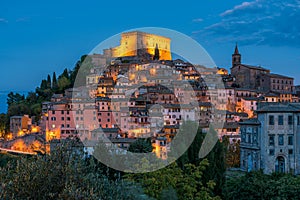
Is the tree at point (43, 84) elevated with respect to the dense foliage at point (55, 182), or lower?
elevated

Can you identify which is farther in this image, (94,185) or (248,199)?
(248,199)

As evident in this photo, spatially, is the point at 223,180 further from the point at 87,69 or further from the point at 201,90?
the point at 87,69

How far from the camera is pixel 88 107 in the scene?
52719 mm

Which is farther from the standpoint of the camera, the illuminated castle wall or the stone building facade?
the illuminated castle wall

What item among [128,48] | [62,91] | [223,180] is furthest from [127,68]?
[223,180]

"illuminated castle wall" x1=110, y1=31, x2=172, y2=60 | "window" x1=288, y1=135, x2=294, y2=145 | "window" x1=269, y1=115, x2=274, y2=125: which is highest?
"illuminated castle wall" x1=110, y1=31, x2=172, y2=60

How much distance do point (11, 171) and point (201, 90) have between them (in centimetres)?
5391

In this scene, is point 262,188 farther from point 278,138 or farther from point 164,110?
point 164,110

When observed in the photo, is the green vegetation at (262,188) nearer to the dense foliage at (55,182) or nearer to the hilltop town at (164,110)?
the dense foliage at (55,182)

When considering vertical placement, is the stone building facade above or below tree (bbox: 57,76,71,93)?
below

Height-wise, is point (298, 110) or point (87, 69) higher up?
point (87, 69)

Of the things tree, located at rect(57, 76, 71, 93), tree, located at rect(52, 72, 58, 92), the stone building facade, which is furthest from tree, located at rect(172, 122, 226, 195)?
tree, located at rect(52, 72, 58, 92)

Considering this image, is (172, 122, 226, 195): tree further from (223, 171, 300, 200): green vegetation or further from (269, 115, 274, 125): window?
(269, 115, 274, 125): window

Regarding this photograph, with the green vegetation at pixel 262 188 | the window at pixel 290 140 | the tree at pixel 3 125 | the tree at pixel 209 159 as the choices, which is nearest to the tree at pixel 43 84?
the tree at pixel 3 125
